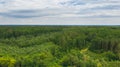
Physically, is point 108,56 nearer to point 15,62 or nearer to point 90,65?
point 90,65

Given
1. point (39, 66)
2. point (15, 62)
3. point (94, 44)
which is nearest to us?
point (39, 66)

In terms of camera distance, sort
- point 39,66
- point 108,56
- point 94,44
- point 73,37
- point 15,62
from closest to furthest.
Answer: point 39,66, point 15,62, point 108,56, point 94,44, point 73,37

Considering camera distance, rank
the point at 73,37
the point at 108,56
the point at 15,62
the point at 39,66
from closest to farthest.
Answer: the point at 39,66, the point at 15,62, the point at 108,56, the point at 73,37

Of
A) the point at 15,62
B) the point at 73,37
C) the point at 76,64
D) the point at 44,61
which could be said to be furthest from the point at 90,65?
the point at 73,37

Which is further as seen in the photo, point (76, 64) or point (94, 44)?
point (94, 44)

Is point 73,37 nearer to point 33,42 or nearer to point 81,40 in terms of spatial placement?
point 81,40

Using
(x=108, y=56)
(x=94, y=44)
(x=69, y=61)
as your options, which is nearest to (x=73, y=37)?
(x=94, y=44)

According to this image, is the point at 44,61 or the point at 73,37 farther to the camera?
the point at 73,37

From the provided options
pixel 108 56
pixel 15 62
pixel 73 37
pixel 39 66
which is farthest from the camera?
pixel 73 37
